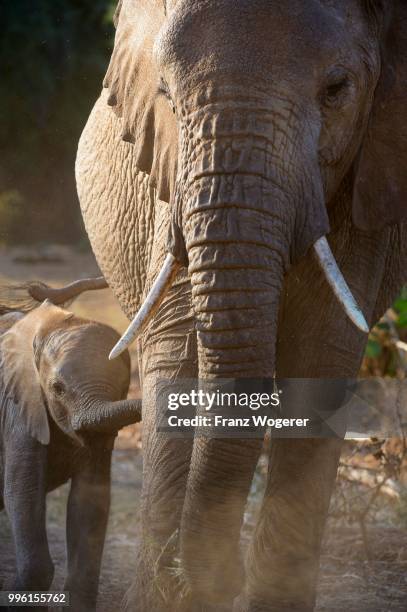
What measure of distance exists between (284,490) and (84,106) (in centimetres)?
563

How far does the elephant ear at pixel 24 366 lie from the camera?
424 cm

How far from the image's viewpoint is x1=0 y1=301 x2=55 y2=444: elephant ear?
4238 mm

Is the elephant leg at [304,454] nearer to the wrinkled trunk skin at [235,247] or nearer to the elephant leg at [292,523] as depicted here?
the elephant leg at [292,523]

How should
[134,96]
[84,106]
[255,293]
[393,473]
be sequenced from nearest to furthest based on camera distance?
1. [255,293]
2. [134,96]
3. [393,473]
4. [84,106]

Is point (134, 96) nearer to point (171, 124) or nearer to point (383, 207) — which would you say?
point (171, 124)

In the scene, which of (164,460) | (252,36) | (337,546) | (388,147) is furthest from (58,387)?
(252,36)

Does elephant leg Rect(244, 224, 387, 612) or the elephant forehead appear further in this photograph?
elephant leg Rect(244, 224, 387, 612)

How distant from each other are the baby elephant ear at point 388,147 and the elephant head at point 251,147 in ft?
0.20

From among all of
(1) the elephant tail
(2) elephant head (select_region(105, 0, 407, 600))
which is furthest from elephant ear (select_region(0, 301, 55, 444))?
(2) elephant head (select_region(105, 0, 407, 600))

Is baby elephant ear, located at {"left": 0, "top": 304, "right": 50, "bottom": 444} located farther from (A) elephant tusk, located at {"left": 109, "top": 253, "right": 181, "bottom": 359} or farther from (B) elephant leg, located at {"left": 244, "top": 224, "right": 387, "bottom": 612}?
(A) elephant tusk, located at {"left": 109, "top": 253, "right": 181, "bottom": 359}

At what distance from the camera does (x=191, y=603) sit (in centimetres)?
327

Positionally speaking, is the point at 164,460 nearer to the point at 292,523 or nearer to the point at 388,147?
the point at 292,523

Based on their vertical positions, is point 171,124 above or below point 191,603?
above

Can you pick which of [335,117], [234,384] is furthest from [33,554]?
[335,117]
